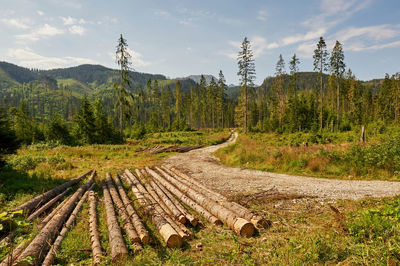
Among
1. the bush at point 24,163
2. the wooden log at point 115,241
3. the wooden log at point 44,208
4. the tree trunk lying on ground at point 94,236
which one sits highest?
the bush at point 24,163

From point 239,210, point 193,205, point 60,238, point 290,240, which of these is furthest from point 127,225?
point 290,240

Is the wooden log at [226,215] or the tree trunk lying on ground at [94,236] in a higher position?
the wooden log at [226,215]

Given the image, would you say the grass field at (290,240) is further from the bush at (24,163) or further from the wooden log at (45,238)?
the bush at (24,163)

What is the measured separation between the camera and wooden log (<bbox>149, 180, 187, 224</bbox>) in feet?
20.2

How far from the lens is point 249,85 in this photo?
38.5 metres

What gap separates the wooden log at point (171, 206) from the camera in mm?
6172

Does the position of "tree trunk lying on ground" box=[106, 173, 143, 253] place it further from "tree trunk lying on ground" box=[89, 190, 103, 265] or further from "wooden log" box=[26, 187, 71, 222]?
"wooden log" box=[26, 187, 71, 222]

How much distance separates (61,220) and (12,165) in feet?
35.4

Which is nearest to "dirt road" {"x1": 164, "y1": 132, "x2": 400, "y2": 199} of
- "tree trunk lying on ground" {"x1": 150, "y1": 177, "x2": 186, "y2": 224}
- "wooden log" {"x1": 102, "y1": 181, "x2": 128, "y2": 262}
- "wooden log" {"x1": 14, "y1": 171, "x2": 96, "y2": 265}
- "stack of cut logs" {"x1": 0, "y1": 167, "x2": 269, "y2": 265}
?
"stack of cut logs" {"x1": 0, "y1": 167, "x2": 269, "y2": 265}

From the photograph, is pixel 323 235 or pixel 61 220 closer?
pixel 323 235

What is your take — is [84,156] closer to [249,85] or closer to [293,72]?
[249,85]

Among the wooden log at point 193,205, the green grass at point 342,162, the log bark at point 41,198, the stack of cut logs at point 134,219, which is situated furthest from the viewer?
the green grass at point 342,162

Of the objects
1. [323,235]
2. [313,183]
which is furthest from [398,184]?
[323,235]

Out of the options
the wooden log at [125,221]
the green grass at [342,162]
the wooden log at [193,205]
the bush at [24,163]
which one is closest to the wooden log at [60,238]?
the wooden log at [125,221]
